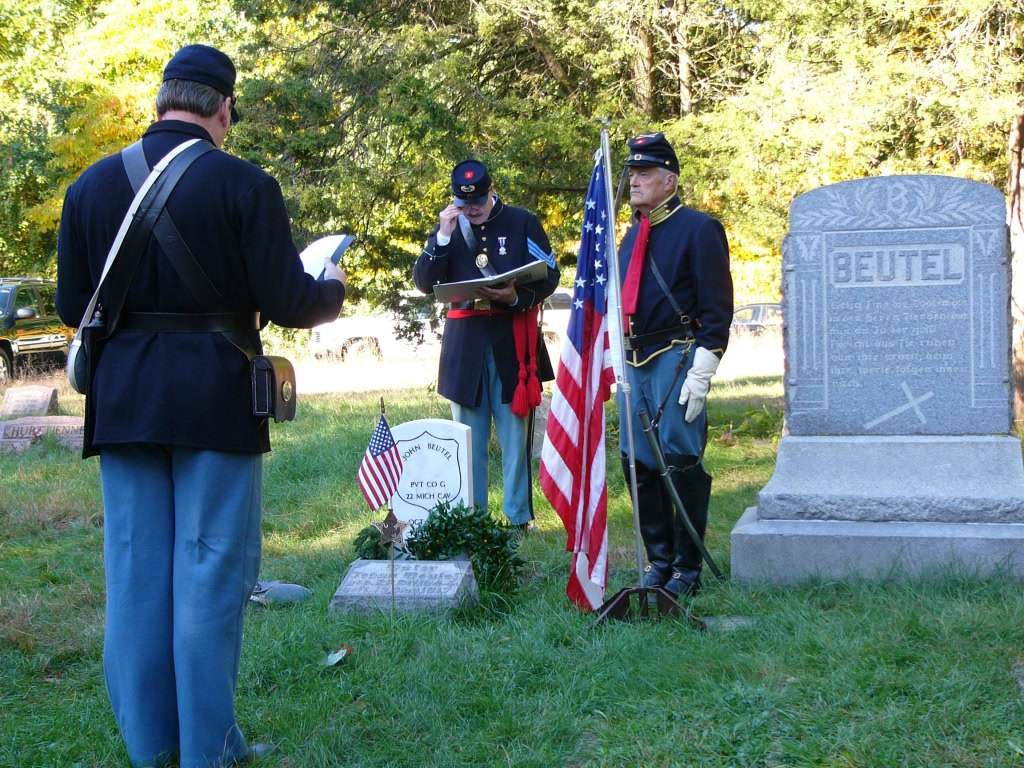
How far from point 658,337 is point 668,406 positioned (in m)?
0.34

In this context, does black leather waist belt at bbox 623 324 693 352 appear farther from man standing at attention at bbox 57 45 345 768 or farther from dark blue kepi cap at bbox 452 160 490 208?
man standing at attention at bbox 57 45 345 768

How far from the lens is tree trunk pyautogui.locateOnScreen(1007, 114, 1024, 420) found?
32.7 ft

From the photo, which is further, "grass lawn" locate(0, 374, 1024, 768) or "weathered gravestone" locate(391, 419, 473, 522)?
"weathered gravestone" locate(391, 419, 473, 522)

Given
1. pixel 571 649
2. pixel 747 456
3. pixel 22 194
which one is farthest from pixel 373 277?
pixel 22 194

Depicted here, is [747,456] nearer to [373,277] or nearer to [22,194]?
[373,277]

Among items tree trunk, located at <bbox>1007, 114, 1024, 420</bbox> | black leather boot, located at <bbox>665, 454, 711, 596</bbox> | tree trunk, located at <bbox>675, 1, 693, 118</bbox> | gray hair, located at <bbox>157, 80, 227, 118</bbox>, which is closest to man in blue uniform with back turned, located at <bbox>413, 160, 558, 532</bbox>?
black leather boot, located at <bbox>665, 454, 711, 596</bbox>

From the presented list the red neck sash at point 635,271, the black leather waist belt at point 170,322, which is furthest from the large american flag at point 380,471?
the black leather waist belt at point 170,322

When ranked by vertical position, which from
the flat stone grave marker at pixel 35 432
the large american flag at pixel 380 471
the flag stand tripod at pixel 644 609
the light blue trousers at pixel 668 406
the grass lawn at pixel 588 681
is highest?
the light blue trousers at pixel 668 406

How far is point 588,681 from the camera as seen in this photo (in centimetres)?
386

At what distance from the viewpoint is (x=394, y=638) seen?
4430 mm

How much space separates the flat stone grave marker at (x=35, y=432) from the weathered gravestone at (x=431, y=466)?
19.6 feet

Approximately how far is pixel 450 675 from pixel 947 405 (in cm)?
301

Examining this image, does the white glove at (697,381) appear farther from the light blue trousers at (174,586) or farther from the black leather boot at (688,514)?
the light blue trousers at (174,586)

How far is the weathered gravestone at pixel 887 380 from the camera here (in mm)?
5164
